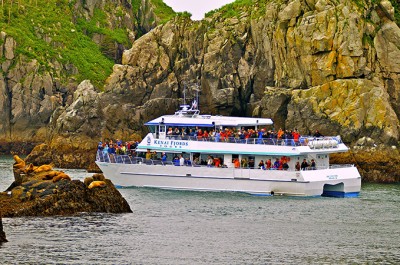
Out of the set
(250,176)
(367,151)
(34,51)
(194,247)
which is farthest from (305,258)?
(34,51)

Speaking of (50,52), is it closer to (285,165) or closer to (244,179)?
(244,179)

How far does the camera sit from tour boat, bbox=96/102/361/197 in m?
78.6

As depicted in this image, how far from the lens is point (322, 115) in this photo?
3947 inches

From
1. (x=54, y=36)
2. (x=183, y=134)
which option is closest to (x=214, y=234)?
(x=183, y=134)

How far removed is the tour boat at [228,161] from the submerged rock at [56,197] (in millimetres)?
19247

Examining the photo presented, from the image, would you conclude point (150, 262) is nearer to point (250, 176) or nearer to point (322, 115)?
point (250, 176)

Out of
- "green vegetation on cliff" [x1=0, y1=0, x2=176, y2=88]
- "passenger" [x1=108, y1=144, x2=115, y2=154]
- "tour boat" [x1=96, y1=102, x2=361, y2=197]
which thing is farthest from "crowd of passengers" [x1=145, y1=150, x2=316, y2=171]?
"green vegetation on cliff" [x1=0, y1=0, x2=176, y2=88]

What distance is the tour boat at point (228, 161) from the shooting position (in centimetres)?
7862

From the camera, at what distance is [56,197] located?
192ft

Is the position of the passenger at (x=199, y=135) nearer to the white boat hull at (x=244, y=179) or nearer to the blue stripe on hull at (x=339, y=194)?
the white boat hull at (x=244, y=179)

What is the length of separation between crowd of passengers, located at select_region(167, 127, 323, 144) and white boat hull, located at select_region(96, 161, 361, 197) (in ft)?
7.85

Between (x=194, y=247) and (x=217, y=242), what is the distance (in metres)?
2.03

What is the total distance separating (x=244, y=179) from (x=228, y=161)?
1.99m

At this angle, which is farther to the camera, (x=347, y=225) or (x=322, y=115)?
(x=322, y=115)
